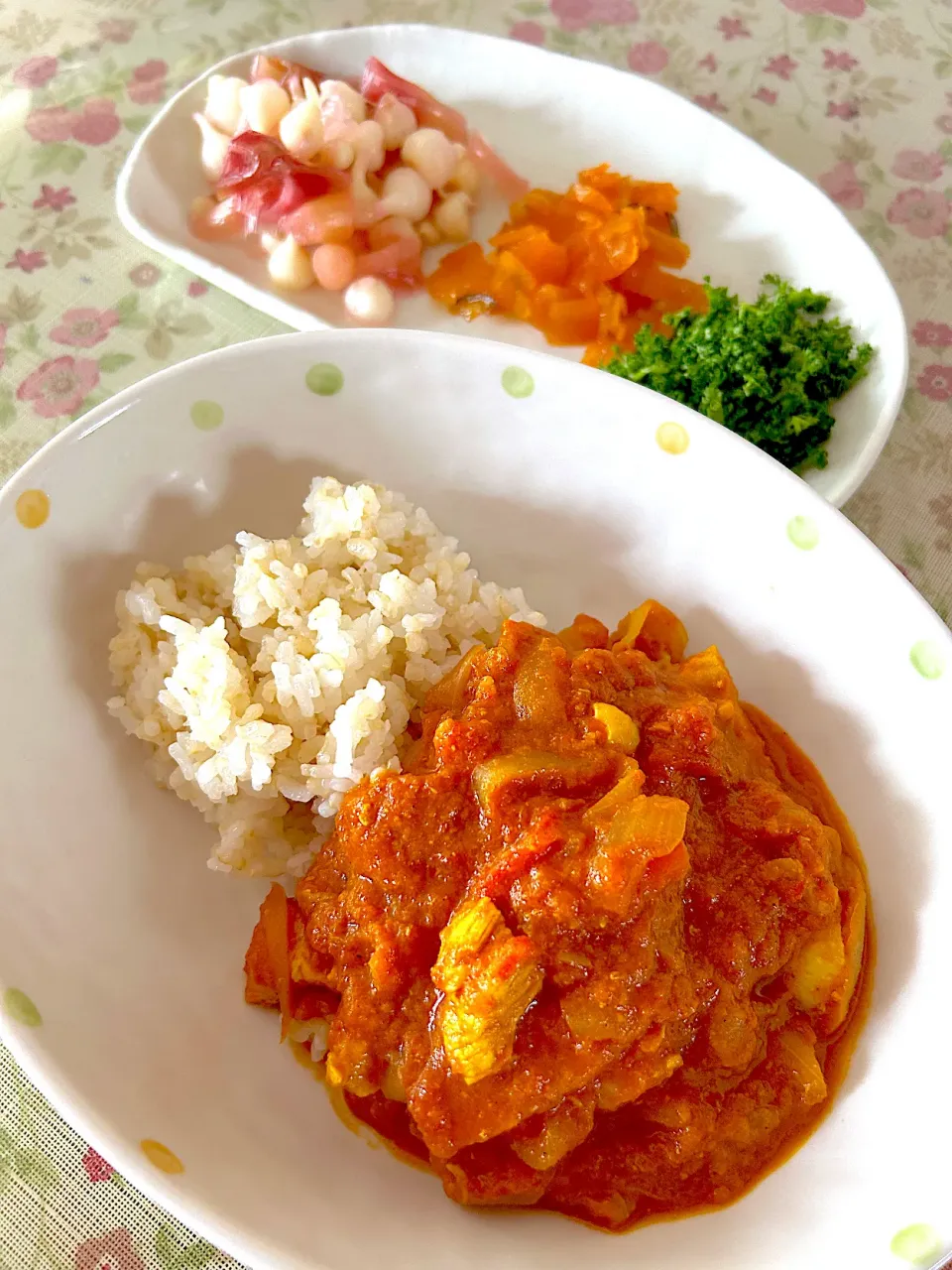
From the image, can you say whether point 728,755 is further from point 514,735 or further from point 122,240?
point 122,240

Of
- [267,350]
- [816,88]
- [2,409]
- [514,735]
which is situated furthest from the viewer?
[816,88]

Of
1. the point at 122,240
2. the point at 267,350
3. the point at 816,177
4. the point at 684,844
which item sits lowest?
the point at 122,240

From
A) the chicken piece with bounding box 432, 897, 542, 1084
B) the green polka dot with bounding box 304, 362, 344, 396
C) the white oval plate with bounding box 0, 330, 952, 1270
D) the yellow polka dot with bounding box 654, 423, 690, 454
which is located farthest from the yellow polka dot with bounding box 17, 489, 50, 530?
the yellow polka dot with bounding box 654, 423, 690, 454

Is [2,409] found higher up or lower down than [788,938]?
lower down

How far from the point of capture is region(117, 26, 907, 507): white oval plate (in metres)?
2.85

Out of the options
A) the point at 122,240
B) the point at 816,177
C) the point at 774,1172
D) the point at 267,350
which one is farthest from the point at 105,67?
the point at 774,1172

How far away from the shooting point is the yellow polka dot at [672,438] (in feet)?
7.00

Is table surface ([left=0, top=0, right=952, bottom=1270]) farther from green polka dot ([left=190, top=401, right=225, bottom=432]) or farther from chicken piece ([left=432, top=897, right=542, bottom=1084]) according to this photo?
chicken piece ([left=432, top=897, right=542, bottom=1084])

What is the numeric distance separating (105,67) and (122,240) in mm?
776

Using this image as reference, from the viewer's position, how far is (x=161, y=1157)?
5.24 ft

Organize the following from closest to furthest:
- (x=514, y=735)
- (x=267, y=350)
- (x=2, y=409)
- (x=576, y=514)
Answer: (x=514, y=735) → (x=267, y=350) → (x=576, y=514) → (x=2, y=409)

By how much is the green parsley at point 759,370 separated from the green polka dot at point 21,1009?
6.29 ft

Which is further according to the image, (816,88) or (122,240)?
(816,88)

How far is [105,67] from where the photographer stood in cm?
345
